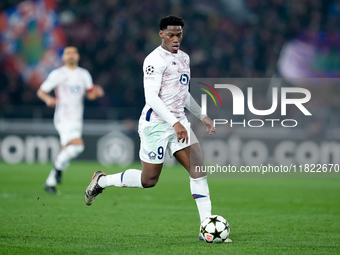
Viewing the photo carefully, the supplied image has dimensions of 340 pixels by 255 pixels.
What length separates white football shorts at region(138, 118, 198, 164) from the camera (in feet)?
20.7

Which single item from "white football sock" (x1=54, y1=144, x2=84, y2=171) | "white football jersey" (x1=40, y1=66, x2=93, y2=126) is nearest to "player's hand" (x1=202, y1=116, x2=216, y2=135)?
"white football sock" (x1=54, y1=144, x2=84, y2=171)

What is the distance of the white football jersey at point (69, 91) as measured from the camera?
11.8 meters

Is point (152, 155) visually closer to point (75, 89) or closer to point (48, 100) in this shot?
point (48, 100)

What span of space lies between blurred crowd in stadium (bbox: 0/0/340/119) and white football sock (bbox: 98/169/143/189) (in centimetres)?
1313

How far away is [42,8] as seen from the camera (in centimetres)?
2106

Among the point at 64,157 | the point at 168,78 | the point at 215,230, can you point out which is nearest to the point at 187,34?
the point at 64,157

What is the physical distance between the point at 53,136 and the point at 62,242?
12.9 m

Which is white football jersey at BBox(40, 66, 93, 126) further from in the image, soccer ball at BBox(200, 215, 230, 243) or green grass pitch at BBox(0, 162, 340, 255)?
soccer ball at BBox(200, 215, 230, 243)

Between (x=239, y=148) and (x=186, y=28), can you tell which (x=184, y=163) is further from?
(x=186, y=28)

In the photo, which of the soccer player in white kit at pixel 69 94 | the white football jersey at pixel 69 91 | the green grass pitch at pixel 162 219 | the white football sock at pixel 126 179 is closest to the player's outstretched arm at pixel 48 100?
the soccer player in white kit at pixel 69 94

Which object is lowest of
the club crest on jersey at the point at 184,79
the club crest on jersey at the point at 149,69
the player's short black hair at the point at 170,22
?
the club crest on jersey at the point at 184,79

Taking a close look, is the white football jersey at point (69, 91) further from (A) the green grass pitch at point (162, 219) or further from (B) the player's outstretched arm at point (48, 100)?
(A) the green grass pitch at point (162, 219)

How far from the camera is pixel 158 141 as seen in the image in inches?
248

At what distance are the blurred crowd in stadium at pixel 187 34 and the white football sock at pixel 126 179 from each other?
13.1 meters
